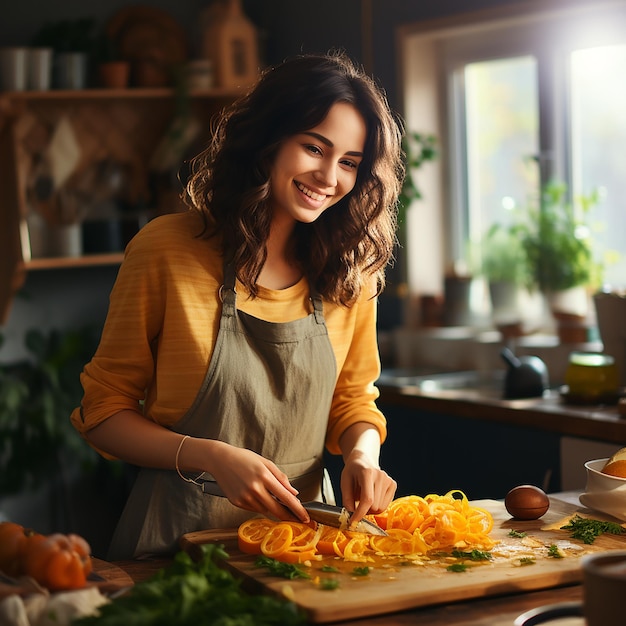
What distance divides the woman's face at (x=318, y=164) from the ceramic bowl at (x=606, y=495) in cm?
70

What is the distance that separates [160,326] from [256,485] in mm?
412

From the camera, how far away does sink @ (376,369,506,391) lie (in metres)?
3.60

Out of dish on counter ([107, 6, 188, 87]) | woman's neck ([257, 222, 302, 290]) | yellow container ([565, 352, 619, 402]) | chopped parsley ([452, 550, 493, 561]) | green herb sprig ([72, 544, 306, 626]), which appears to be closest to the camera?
green herb sprig ([72, 544, 306, 626])

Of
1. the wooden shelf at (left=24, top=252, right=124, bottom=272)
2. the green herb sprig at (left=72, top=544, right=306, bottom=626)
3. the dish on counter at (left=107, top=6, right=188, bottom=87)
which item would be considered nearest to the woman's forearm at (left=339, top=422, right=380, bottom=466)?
the green herb sprig at (left=72, top=544, right=306, bottom=626)

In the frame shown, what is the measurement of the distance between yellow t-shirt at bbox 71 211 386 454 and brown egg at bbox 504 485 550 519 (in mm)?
577

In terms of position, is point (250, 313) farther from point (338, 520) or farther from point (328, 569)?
point (328, 569)

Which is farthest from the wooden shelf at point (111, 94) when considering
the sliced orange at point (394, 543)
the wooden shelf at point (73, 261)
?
the sliced orange at point (394, 543)

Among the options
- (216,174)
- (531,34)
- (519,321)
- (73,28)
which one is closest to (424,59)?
(531,34)

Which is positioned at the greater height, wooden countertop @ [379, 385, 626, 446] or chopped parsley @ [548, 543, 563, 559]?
chopped parsley @ [548, 543, 563, 559]

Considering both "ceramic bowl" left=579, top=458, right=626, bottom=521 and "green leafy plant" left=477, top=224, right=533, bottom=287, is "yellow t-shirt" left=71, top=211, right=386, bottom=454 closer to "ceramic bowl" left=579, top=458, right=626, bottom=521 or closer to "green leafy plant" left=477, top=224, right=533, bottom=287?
"ceramic bowl" left=579, top=458, right=626, bottom=521

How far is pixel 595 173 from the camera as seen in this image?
3.68 m

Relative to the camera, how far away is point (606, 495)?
1798mm

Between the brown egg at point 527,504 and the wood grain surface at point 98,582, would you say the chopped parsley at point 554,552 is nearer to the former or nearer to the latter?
the brown egg at point 527,504

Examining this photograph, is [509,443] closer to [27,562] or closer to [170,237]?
Answer: [170,237]
